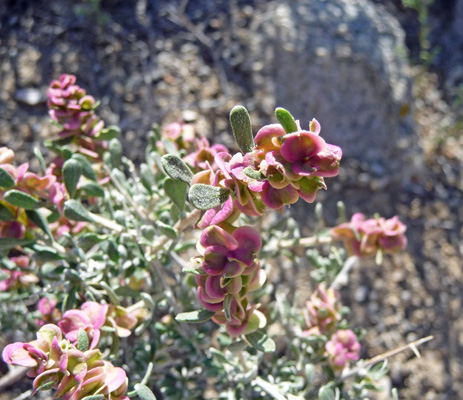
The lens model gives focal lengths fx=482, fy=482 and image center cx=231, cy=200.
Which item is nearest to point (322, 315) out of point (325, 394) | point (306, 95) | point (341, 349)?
point (341, 349)

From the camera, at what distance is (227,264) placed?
2.94ft

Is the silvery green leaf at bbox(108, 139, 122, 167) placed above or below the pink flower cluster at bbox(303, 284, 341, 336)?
above

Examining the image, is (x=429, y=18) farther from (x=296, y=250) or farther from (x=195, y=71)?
(x=296, y=250)

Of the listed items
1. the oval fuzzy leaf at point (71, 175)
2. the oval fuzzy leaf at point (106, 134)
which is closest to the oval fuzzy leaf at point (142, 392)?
the oval fuzzy leaf at point (71, 175)

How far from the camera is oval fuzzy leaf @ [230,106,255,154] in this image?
2.86 feet

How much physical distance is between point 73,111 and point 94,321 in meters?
0.56

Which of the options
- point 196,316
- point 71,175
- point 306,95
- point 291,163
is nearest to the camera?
point 291,163

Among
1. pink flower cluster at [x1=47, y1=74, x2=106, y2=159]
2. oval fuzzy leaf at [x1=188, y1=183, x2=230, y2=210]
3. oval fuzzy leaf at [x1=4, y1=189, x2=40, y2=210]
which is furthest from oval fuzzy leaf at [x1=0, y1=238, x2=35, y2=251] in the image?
oval fuzzy leaf at [x1=188, y1=183, x2=230, y2=210]

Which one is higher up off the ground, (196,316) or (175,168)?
(175,168)

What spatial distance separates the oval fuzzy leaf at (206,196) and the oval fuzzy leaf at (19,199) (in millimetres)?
439

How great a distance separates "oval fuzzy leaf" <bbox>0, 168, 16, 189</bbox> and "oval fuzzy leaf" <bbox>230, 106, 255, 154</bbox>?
0.53 metres

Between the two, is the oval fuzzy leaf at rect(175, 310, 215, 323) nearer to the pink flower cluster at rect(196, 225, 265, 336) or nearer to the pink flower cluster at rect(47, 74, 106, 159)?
the pink flower cluster at rect(196, 225, 265, 336)

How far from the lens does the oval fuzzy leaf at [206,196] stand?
828 millimetres

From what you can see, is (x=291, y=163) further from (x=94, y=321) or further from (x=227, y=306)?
(x=94, y=321)
